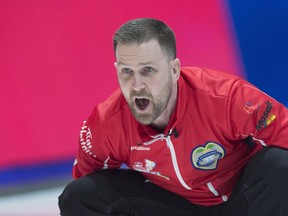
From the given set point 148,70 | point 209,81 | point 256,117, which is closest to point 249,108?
point 256,117

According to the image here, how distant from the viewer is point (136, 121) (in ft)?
4.52

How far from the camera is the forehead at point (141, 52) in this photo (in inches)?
49.8

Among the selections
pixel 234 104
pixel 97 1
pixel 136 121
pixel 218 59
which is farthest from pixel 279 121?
pixel 97 1

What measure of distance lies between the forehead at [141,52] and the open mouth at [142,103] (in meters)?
0.11

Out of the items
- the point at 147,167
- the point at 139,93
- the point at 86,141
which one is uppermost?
the point at 139,93

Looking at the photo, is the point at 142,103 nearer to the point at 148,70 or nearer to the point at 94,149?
the point at 148,70

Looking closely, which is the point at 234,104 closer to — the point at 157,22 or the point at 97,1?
the point at 157,22

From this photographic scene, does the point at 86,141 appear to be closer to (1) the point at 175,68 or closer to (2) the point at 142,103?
(2) the point at 142,103

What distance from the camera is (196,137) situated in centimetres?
133

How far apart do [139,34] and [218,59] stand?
932 mm

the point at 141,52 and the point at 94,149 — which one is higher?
the point at 141,52

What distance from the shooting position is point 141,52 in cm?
126

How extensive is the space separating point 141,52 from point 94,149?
31cm

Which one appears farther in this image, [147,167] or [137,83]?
[147,167]
